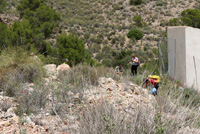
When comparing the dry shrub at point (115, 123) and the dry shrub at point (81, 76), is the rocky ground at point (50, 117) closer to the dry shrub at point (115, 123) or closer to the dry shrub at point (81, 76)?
the dry shrub at point (115, 123)

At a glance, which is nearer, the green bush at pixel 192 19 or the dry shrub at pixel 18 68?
the dry shrub at pixel 18 68

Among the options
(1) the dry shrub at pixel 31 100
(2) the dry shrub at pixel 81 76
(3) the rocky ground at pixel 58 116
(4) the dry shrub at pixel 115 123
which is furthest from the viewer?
(2) the dry shrub at pixel 81 76

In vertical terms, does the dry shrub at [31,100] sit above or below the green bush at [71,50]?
above

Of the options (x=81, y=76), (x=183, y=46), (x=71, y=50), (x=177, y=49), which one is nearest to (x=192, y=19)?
(x=71, y=50)

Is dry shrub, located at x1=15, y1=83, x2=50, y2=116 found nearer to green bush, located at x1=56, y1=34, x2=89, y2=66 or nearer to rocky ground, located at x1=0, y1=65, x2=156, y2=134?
rocky ground, located at x1=0, y1=65, x2=156, y2=134

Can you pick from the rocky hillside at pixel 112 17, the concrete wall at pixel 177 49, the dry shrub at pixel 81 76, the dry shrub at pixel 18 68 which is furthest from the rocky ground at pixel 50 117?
the rocky hillside at pixel 112 17

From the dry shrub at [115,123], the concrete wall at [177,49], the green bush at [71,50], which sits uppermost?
the dry shrub at [115,123]

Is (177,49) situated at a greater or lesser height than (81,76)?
lesser

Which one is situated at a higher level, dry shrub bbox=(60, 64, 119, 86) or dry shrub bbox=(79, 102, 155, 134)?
dry shrub bbox=(79, 102, 155, 134)

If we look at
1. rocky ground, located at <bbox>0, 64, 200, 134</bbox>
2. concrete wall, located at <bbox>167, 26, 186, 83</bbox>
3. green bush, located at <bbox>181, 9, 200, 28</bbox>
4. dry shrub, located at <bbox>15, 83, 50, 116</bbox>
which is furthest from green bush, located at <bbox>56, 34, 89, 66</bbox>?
green bush, located at <bbox>181, 9, 200, 28</bbox>

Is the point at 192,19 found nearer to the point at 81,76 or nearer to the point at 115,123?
the point at 81,76

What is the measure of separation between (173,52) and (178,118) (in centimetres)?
896

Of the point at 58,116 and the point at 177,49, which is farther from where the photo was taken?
the point at 177,49

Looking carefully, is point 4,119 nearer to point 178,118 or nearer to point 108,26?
point 178,118
